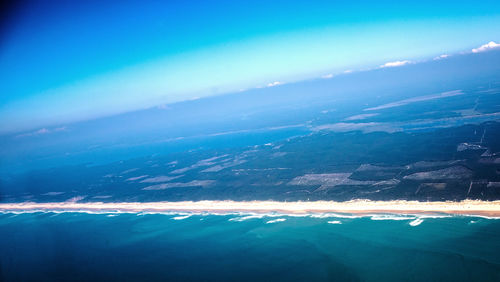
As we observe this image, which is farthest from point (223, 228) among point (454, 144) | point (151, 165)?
point (151, 165)

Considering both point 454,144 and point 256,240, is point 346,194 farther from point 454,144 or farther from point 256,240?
point 454,144

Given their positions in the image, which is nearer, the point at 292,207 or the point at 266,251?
the point at 266,251

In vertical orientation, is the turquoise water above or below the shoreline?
below

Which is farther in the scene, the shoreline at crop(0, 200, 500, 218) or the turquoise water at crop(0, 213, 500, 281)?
the shoreline at crop(0, 200, 500, 218)

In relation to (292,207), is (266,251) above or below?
below
